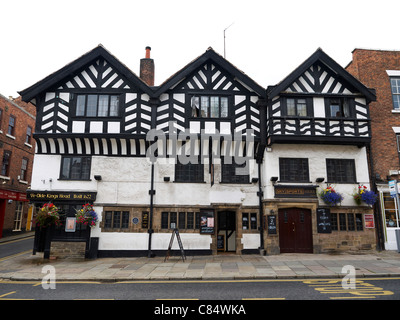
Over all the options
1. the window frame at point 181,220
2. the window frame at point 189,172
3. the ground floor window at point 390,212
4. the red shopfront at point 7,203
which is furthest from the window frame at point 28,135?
the ground floor window at point 390,212

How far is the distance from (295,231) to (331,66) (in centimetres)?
918

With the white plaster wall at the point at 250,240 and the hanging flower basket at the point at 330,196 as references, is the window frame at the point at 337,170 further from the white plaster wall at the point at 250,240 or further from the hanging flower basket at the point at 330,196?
the white plaster wall at the point at 250,240

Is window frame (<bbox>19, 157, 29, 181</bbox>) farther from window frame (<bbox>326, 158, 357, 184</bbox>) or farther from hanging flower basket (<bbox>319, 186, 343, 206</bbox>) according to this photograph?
window frame (<bbox>326, 158, 357, 184</bbox>)

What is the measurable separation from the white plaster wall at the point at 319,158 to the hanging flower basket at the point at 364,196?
25 cm

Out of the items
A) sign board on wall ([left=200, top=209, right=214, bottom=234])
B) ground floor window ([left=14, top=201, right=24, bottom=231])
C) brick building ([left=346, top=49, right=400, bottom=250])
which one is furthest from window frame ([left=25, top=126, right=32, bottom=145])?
brick building ([left=346, top=49, right=400, bottom=250])

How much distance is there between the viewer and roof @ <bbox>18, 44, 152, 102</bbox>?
14.9m

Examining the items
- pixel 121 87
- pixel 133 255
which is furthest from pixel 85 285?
pixel 121 87

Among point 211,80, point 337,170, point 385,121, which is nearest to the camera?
point 337,170

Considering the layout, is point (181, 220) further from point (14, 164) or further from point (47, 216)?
point (14, 164)

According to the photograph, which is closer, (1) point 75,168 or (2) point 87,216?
(2) point 87,216

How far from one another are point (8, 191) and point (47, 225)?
494 inches

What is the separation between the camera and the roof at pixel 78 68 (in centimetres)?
1491

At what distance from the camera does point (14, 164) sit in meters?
24.5

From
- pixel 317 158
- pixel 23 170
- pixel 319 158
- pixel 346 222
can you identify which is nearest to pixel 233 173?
pixel 317 158
